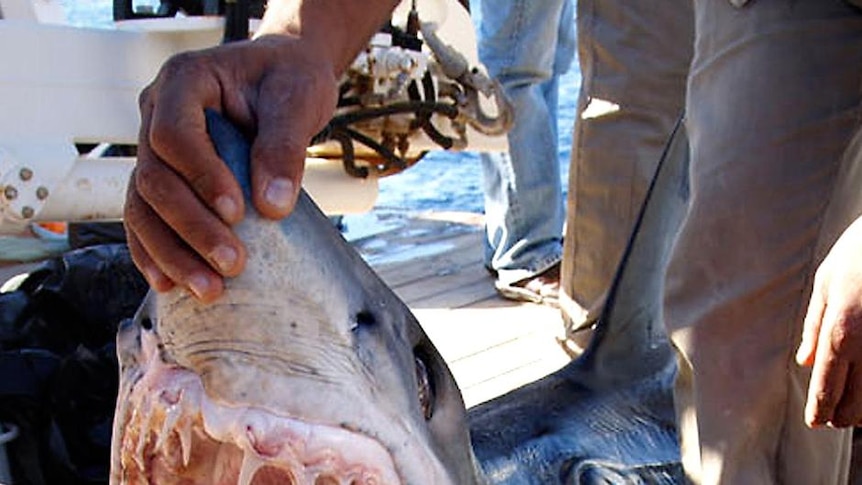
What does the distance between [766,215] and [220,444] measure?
0.61 metres

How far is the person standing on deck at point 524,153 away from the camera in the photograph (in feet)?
13.5

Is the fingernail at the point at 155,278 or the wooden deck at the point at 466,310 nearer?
the fingernail at the point at 155,278

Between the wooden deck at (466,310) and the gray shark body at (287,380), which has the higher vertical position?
the gray shark body at (287,380)

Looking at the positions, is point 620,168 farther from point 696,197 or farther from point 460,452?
point 460,452

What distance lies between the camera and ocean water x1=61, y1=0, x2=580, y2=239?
17.6ft

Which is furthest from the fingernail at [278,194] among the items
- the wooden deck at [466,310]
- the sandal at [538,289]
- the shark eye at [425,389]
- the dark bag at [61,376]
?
the sandal at [538,289]

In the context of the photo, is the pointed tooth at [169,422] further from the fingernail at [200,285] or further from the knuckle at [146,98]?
the knuckle at [146,98]

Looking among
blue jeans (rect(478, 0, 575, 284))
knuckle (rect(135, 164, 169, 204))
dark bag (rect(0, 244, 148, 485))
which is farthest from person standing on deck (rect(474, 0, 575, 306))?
knuckle (rect(135, 164, 169, 204))

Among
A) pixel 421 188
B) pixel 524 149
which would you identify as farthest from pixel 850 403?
pixel 421 188

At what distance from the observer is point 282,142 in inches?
47.2

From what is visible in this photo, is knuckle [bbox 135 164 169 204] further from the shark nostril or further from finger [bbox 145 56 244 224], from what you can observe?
the shark nostril

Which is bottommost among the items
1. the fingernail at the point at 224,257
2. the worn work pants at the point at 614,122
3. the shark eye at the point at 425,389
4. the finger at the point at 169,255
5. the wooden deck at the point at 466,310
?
the wooden deck at the point at 466,310

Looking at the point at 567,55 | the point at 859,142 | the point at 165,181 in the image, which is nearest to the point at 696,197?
the point at 859,142

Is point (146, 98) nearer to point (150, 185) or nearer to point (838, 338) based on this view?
point (150, 185)
